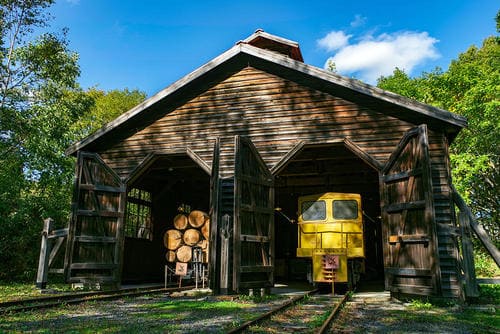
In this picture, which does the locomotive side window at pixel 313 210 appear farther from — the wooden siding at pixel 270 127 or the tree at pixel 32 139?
the tree at pixel 32 139

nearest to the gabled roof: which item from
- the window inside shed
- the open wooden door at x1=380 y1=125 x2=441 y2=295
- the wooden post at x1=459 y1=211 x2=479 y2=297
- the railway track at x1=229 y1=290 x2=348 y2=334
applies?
the open wooden door at x1=380 y1=125 x2=441 y2=295

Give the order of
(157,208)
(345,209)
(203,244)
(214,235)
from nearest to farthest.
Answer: (214,235)
(345,209)
(203,244)
(157,208)

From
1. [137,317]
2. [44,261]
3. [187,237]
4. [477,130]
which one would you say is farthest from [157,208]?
[477,130]

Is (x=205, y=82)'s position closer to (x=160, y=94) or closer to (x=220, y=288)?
(x=160, y=94)

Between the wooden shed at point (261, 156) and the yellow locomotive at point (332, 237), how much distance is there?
1.52 meters

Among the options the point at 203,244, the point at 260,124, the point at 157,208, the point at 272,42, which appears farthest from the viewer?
the point at 272,42

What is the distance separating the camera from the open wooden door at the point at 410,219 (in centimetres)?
893

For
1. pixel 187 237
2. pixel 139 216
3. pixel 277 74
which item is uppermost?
pixel 277 74

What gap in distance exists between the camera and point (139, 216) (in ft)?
54.1

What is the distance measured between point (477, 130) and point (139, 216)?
19.1m

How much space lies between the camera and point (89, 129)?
36.5 m

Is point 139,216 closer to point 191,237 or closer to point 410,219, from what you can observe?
point 191,237

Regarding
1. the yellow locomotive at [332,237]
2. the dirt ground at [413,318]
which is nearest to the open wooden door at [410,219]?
the dirt ground at [413,318]

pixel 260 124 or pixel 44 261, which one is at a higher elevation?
pixel 260 124
